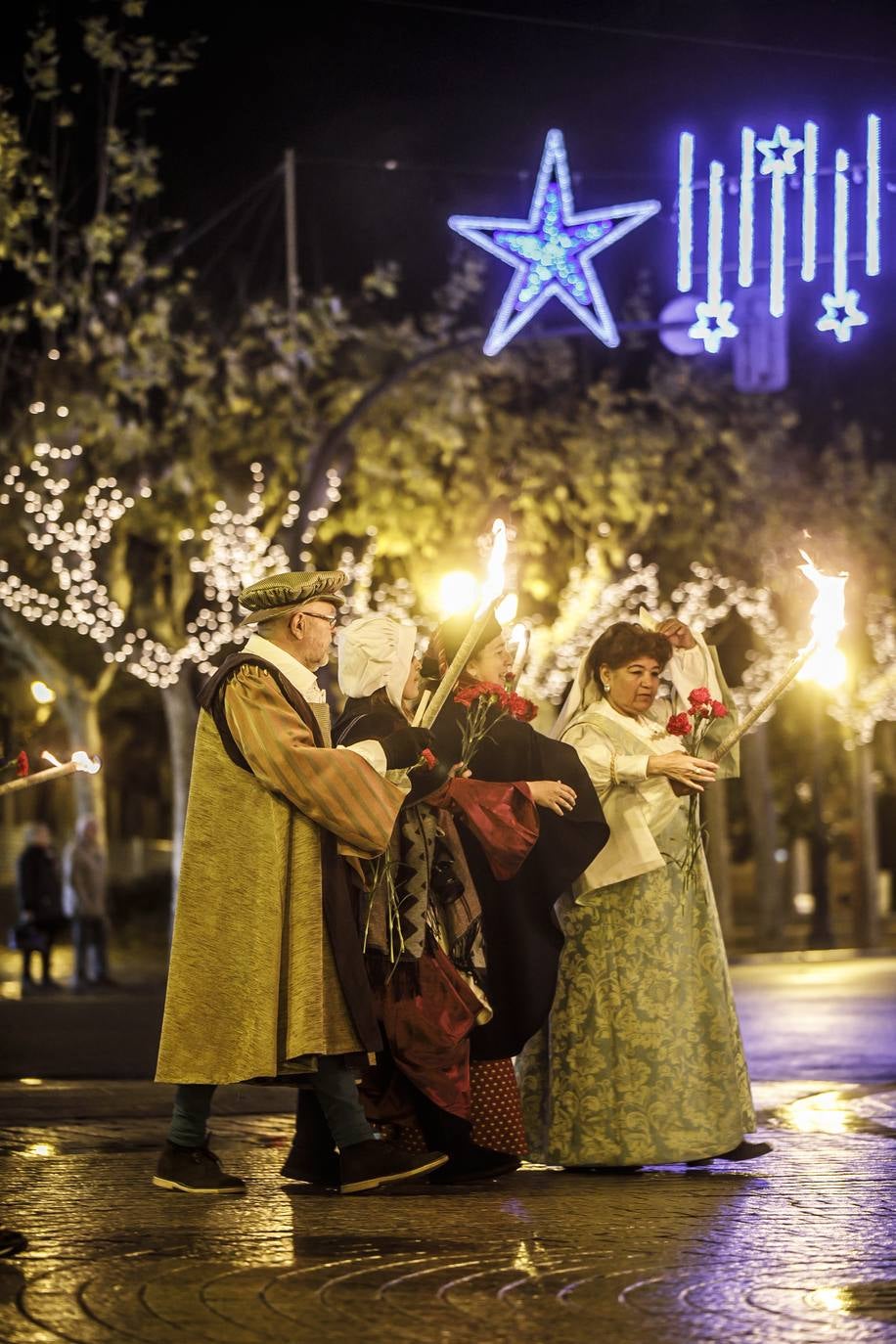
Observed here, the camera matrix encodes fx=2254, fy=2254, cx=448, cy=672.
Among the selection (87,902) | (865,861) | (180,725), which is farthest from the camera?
(865,861)

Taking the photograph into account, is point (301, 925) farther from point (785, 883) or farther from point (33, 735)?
point (785, 883)

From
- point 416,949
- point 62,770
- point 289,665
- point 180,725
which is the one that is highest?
point 180,725

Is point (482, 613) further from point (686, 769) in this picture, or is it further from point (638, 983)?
point (638, 983)

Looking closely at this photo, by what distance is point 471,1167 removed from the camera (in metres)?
7.77

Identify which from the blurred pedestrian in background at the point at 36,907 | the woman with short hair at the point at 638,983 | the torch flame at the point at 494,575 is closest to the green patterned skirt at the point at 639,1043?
the woman with short hair at the point at 638,983

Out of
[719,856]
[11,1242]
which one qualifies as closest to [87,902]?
[719,856]

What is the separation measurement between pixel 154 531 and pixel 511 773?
56.0ft

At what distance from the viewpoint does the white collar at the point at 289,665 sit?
299 inches

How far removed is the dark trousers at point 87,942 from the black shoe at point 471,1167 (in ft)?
51.3

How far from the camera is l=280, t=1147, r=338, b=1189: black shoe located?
25.1ft

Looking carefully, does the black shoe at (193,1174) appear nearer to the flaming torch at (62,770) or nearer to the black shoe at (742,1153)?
the flaming torch at (62,770)

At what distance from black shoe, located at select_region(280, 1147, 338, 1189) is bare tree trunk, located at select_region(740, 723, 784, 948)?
27875mm

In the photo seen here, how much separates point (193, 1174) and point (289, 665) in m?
1.71

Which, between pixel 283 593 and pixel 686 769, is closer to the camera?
pixel 283 593
